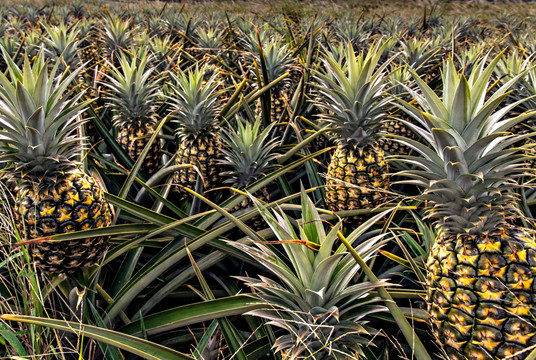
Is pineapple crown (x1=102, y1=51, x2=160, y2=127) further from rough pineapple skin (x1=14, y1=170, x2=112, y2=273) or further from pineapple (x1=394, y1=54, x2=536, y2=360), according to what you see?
pineapple (x1=394, y1=54, x2=536, y2=360)

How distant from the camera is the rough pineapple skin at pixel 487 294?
969 millimetres

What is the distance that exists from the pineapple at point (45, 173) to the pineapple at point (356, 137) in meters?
0.99

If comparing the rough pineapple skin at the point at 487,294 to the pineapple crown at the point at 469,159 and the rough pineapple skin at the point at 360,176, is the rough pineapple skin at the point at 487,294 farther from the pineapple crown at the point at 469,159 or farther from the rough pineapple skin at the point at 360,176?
the rough pineapple skin at the point at 360,176

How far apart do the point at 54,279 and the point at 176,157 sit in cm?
90

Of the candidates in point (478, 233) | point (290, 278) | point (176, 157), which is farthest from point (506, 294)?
point (176, 157)

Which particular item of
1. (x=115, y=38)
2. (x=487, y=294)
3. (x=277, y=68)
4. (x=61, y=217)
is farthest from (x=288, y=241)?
(x=115, y=38)

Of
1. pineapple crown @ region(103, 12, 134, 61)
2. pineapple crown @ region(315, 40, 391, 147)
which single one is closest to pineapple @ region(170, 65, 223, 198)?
pineapple crown @ region(315, 40, 391, 147)

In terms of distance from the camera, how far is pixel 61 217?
1.27 m

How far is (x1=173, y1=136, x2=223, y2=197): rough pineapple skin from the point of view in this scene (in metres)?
1.97

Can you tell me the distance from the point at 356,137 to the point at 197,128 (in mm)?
808

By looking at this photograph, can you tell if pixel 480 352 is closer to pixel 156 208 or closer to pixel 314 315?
pixel 314 315

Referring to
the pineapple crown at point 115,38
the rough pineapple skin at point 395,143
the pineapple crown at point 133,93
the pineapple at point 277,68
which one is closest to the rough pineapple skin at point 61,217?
the pineapple crown at point 133,93

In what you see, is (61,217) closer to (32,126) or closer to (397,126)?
(32,126)

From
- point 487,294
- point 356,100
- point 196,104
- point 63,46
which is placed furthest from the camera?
point 63,46
